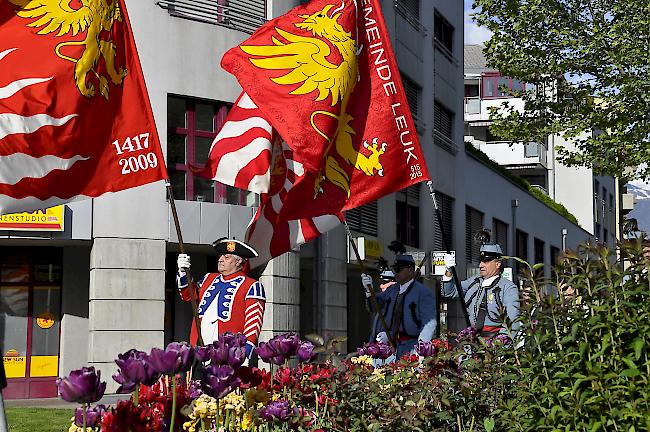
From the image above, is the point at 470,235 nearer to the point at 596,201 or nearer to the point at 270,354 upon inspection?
the point at 596,201

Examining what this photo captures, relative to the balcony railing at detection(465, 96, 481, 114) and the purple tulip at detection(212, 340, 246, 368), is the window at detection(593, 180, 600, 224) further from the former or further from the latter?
the purple tulip at detection(212, 340, 246, 368)

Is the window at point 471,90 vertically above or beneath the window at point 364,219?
above

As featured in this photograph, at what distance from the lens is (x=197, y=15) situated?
2058 cm

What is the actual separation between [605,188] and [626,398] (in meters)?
63.5

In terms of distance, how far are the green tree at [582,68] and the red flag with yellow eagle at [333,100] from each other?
45.6 ft

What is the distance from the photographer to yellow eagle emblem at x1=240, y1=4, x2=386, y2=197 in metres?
8.73

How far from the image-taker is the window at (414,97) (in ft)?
99.5

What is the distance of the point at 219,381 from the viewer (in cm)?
386

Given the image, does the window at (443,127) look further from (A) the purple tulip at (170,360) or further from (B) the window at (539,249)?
(A) the purple tulip at (170,360)

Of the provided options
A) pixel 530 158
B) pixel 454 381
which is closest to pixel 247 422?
pixel 454 381

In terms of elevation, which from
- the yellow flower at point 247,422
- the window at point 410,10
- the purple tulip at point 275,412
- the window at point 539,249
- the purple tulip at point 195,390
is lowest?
the yellow flower at point 247,422

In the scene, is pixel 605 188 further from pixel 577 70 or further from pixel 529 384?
pixel 529 384

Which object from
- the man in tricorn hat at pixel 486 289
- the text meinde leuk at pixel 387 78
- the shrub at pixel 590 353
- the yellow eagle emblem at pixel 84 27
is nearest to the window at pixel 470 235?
the man in tricorn hat at pixel 486 289

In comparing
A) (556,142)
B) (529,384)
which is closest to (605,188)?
(556,142)
